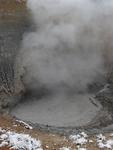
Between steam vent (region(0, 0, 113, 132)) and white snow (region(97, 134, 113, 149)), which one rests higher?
→ steam vent (region(0, 0, 113, 132))

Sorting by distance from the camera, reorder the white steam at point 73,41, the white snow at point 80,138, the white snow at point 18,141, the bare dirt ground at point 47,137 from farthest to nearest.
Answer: the white steam at point 73,41, the white snow at point 80,138, the bare dirt ground at point 47,137, the white snow at point 18,141

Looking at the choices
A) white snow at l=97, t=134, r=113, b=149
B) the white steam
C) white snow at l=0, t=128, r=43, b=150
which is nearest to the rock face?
the white steam

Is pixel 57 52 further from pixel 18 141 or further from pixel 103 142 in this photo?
pixel 18 141

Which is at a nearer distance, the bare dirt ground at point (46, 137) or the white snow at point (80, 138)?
the bare dirt ground at point (46, 137)

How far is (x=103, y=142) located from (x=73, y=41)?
14.7 meters

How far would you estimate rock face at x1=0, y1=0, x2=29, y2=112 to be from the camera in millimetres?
41531

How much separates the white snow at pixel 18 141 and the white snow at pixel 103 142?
14.7 ft

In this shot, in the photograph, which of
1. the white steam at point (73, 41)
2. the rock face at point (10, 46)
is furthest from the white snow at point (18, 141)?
the white steam at point (73, 41)

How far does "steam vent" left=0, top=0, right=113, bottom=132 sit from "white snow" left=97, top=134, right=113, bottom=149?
7.55 meters

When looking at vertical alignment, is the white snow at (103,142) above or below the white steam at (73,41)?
below

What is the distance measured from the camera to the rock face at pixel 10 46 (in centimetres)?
4153

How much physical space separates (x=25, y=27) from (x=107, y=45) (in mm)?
8509

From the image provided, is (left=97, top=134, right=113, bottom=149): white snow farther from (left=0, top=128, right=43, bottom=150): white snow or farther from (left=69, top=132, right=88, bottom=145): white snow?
(left=0, top=128, right=43, bottom=150): white snow

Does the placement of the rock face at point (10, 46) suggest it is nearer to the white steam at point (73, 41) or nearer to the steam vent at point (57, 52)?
the steam vent at point (57, 52)
